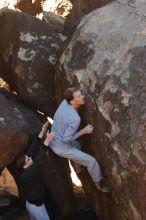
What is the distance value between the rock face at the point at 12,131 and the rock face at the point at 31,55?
0.58 metres

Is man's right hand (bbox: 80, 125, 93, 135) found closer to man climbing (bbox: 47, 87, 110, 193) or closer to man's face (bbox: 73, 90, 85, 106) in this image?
man climbing (bbox: 47, 87, 110, 193)

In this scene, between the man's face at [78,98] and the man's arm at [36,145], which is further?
the man's arm at [36,145]

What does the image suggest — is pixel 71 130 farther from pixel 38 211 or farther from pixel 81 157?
pixel 38 211

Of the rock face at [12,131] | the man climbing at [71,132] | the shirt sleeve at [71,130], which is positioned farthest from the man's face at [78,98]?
the rock face at [12,131]

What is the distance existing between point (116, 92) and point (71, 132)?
2.92ft

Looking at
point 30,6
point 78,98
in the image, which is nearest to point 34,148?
point 78,98

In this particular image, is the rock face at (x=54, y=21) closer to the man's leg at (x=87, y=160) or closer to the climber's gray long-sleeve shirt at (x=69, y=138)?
the climber's gray long-sleeve shirt at (x=69, y=138)

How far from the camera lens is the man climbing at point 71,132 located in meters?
6.19

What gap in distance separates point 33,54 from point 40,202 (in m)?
3.04

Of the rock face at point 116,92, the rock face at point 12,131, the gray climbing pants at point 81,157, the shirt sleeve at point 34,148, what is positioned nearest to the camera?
the rock face at point 116,92

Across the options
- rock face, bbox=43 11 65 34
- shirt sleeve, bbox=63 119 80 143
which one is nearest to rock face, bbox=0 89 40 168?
shirt sleeve, bbox=63 119 80 143

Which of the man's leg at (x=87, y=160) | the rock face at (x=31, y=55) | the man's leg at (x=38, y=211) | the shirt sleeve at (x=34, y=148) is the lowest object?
the man's leg at (x=38, y=211)

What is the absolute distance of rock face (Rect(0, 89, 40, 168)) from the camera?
286 inches

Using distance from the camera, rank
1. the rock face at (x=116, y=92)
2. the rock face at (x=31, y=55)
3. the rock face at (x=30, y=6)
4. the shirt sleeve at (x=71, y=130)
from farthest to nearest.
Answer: the rock face at (x=30, y=6), the rock face at (x=31, y=55), the shirt sleeve at (x=71, y=130), the rock face at (x=116, y=92)
